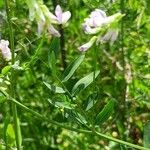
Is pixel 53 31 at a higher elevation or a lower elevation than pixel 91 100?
higher

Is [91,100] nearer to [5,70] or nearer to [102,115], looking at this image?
[102,115]

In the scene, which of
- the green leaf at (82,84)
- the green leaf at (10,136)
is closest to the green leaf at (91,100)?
the green leaf at (82,84)

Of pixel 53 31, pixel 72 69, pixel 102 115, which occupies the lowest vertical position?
pixel 102 115

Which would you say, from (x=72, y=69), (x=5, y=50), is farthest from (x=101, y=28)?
(x=5, y=50)

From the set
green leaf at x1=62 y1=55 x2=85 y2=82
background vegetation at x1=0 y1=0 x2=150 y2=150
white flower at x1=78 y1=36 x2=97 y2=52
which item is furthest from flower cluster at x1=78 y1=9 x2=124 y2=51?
background vegetation at x1=0 y1=0 x2=150 y2=150

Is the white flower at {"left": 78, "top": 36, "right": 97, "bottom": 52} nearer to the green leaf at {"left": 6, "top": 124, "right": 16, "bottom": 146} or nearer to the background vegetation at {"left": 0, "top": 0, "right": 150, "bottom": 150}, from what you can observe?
the background vegetation at {"left": 0, "top": 0, "right": 150, "bottom": 150}

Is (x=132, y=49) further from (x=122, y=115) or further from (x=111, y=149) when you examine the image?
(x=111, y=149)

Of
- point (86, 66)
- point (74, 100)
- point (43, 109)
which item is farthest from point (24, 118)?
point (74, 100)

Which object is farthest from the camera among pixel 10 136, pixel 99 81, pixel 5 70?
pixel 99 81

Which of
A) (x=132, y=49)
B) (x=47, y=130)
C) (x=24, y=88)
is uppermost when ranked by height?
(x=132, y=49)
